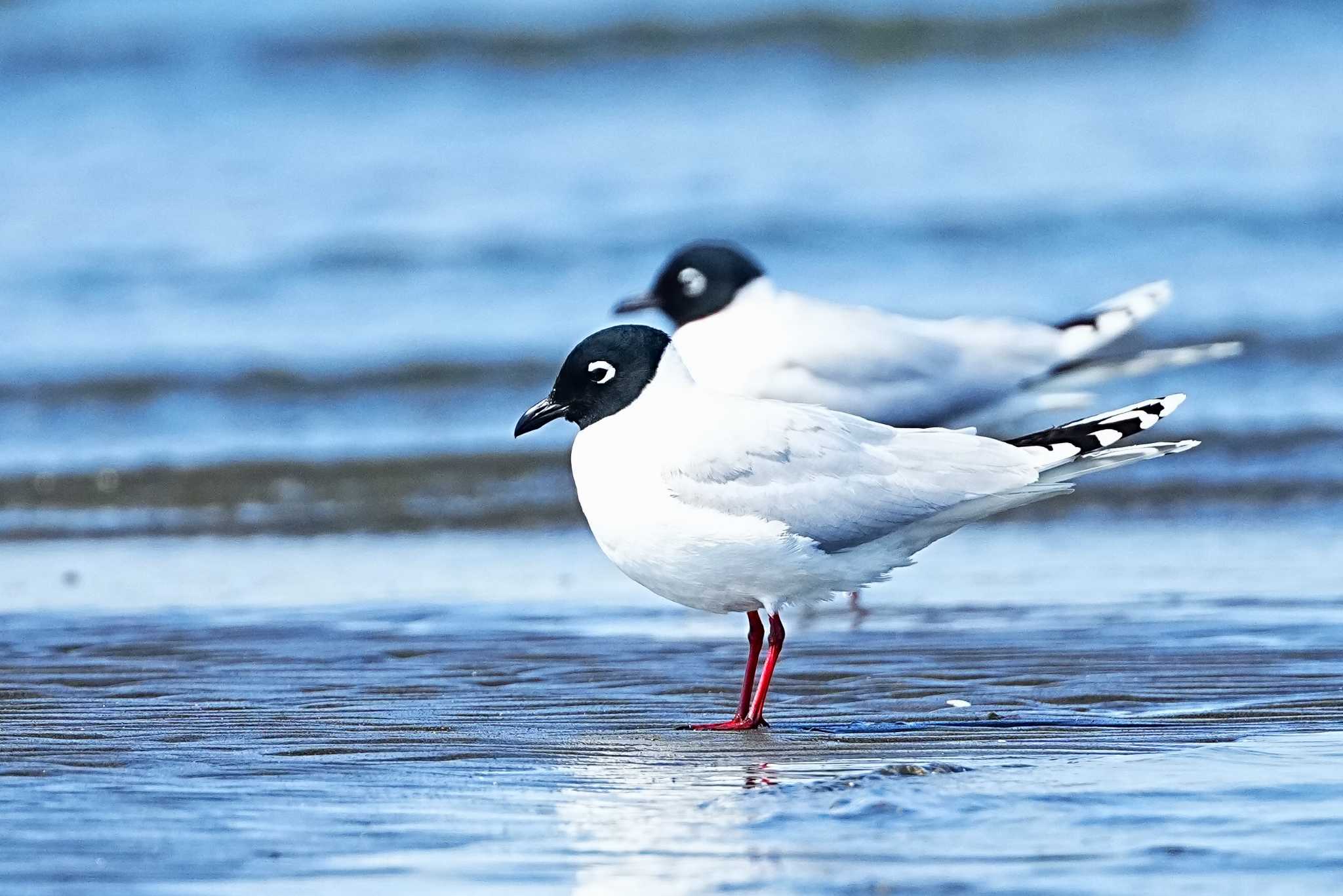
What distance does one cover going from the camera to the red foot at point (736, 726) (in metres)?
4.70

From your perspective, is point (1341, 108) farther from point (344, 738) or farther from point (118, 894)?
point (118, 894)

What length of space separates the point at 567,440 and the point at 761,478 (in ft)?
16.3

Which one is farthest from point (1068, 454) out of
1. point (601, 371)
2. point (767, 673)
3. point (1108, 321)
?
point (1108, 321)

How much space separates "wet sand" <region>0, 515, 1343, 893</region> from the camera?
137 inches

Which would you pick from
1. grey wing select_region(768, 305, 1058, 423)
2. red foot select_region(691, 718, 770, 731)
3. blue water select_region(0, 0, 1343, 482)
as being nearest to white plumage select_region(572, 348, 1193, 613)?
red foot select_region(691, 718, 770, 731)

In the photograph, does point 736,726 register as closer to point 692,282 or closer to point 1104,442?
point 1104,442

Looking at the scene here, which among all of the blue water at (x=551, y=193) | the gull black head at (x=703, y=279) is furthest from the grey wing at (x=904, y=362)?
the blue water at (x=551, y=193)

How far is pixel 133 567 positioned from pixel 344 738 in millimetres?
3121

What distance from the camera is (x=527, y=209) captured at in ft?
50.1

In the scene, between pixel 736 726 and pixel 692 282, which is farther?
pixel 692 282

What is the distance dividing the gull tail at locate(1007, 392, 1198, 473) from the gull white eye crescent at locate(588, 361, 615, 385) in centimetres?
105

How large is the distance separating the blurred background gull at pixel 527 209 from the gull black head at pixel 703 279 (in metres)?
1.02

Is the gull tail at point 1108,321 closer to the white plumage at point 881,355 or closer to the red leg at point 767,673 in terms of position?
the white plumage at point 881,355

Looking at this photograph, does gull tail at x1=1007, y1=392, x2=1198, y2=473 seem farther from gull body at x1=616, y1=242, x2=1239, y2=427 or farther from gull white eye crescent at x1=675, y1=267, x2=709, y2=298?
gull white eye crescent at x1=675, y1=267, x2=709, y2=298
